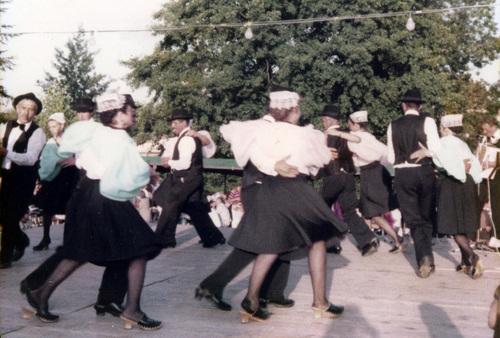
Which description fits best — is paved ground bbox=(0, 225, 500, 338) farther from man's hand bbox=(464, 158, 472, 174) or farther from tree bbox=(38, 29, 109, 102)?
tree bbox=(38, 29, 109, 102)

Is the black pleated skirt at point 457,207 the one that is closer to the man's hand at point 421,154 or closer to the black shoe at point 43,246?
the man's hand at point 421,154

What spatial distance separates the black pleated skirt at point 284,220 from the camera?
18.8 feet

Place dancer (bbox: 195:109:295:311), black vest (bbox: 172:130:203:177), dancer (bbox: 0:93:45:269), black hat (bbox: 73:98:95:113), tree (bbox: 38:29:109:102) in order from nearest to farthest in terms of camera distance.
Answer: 1. dancer (bbox: 195:109:295:311)
2. dancer (bbox: 0:93:45:269)
3. black hat (bbox: 73:98:95:113)
4. black vest (bbox: 172:130:203:177)
5. tree (bbox: 38:29:109:102)

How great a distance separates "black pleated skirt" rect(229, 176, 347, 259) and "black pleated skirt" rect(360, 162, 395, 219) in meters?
4.59

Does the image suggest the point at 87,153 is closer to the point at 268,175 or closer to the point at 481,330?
the point at 268,175

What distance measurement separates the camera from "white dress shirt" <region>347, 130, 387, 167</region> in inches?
402

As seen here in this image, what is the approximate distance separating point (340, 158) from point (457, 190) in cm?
181

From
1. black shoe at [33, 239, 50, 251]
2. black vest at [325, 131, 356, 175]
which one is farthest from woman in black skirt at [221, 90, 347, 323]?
black shoe at [33, 239, 50, 251]

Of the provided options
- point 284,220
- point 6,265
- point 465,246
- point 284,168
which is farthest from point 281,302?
point 6,265

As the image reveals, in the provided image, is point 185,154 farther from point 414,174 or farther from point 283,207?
point 283,207

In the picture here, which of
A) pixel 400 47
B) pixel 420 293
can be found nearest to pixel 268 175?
pixel 420 293

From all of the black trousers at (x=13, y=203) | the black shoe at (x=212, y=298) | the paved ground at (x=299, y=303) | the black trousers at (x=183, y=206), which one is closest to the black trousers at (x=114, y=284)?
the paved ground at (x=299, y=303)

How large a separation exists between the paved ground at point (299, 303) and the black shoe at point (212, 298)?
0.05m

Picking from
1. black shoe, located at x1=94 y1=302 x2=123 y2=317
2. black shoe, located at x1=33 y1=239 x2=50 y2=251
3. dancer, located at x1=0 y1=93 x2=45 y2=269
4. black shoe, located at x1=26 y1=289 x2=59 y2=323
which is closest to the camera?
black shoe, located at x1=26 y1=289 x2=59 y2=323
